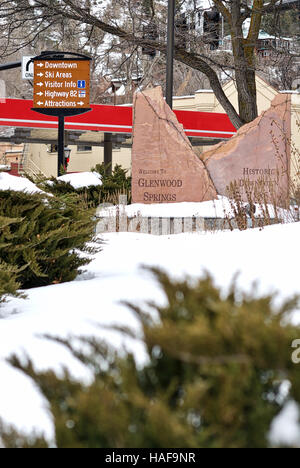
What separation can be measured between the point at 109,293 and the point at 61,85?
9.47 metres

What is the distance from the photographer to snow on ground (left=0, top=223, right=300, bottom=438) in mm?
3029

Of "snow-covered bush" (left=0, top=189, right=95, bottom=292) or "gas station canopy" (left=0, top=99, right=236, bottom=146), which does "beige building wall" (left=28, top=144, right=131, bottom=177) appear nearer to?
"gas station canopy" (left=0, top=99, right=236, bottom=146)

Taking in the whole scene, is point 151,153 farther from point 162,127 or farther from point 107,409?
point 107,409

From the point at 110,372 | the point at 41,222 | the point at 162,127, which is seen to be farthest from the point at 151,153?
the point at 110,372

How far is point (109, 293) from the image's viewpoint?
484 centimetres

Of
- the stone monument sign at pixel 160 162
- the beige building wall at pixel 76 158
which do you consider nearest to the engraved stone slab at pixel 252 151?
the stone monument sign at pixel 160 162

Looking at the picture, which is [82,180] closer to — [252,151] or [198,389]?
[252,151]

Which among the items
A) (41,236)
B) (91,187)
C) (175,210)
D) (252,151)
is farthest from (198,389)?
(252,151)

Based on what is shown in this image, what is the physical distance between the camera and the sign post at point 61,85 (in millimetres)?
13367

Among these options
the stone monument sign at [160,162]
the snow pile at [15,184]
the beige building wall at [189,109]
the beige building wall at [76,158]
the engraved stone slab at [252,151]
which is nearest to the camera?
the snow pile at [15,184]

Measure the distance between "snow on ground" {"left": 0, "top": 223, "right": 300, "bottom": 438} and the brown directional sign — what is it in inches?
254

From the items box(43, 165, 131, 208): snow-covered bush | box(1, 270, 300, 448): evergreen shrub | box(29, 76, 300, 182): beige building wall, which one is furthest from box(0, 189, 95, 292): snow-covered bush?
box(29, 76, 300, 182): beige building wall

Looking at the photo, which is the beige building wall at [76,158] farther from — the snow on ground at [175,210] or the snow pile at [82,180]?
the snow on ground at [175,210]

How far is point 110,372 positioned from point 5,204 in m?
4.02
